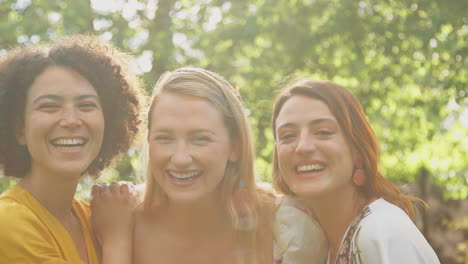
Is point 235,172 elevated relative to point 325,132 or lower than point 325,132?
lower

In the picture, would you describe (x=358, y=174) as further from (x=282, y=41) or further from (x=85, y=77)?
(x=282, y=41)

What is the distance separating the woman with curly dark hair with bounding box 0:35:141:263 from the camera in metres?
2.66

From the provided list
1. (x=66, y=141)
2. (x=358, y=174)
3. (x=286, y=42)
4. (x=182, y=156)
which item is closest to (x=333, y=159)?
(x=358, y=174)

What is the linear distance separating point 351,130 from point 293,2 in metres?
4.93

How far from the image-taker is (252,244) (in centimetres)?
334

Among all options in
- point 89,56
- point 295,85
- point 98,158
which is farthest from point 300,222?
point 89,56

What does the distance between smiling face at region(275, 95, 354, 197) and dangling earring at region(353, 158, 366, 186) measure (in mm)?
59

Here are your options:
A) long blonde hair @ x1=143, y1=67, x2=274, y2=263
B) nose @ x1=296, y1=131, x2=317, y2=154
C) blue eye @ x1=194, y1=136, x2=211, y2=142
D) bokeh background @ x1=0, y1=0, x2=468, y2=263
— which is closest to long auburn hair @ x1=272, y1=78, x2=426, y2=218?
nose @ x1=296, y1=131, x2=317, y2=154

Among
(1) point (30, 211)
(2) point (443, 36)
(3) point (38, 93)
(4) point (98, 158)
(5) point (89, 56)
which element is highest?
(2) point (443, 36)

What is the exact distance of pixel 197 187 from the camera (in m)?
3.14

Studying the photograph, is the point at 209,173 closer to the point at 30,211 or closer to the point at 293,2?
the point at 30,211

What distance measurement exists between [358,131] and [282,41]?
15.2 feet

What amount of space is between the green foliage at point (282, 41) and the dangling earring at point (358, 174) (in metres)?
3.51

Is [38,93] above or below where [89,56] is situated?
below
